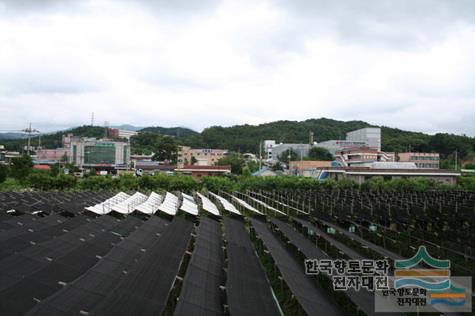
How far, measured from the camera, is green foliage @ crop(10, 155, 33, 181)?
3116cm

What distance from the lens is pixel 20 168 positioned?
31406mm

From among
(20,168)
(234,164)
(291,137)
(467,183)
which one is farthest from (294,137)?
(20,168)

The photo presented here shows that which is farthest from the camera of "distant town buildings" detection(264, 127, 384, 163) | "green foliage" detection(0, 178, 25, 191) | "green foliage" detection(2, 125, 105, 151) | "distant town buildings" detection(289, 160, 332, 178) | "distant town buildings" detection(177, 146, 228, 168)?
"green foliage" detection(2, 125, 105, 151)

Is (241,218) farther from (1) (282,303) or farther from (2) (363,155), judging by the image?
(2) (363,155)

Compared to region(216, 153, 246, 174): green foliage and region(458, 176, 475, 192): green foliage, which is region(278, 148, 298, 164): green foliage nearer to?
region(216, 153, 246, 174): green foliage

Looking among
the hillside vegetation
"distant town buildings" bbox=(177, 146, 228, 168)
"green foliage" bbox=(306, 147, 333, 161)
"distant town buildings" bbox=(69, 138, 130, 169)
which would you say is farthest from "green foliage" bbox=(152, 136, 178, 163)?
"green foliage" bbox=(306, 147, 333, 161)

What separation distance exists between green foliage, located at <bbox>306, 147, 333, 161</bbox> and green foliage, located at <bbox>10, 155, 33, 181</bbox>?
41549 mm

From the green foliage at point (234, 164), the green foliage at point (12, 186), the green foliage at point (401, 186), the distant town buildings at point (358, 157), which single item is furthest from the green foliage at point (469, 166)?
the green foliage at point (12, 186)

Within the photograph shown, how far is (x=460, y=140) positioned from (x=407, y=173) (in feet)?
102

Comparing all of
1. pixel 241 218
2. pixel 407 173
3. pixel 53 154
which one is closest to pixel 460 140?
pixel 407 173

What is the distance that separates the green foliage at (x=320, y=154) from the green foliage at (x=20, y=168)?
41.5m

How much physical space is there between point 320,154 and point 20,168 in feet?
142

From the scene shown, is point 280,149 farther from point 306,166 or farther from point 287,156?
point 306,166

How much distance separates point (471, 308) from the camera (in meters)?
5.93
